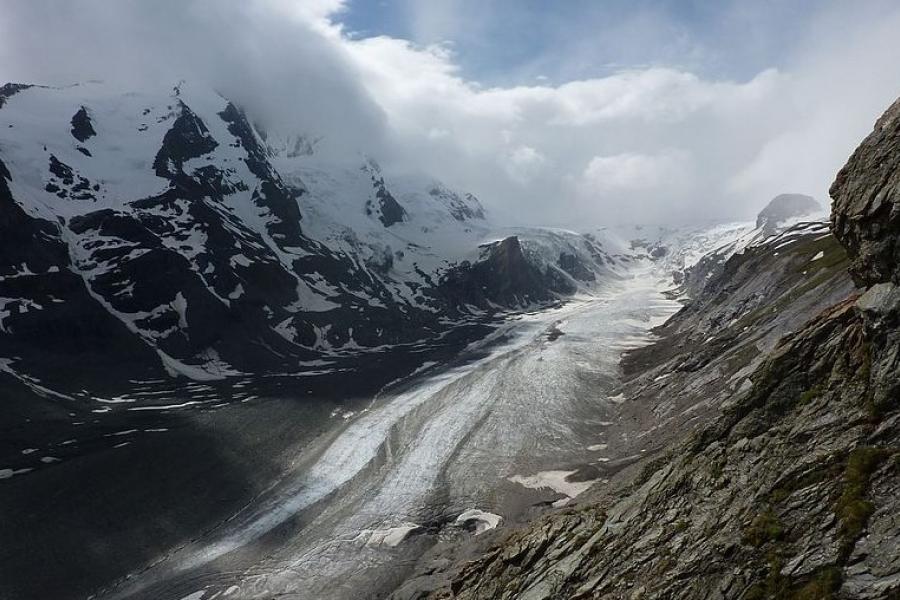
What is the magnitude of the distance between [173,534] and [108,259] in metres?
131

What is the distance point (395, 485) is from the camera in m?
66.6

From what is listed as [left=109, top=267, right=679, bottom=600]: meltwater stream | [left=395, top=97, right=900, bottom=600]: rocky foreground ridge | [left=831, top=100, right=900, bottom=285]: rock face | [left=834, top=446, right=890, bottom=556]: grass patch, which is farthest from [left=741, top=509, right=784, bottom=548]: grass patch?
[left=109, top=267, right=679, bottom=600]: meltwater stream

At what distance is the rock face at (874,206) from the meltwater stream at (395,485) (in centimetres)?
4109

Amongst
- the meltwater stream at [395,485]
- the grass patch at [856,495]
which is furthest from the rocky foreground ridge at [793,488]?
the meltwater stream at [395,485]

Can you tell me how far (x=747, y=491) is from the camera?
763 inches

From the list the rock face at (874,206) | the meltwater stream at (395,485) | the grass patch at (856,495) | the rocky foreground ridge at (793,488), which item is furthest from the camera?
the meltwater stream at (395,485)

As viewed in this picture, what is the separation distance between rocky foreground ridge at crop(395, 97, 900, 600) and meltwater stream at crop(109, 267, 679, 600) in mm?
25708

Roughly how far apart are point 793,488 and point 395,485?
5438 centimetres

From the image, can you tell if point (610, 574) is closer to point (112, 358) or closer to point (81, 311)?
point (112, 358)

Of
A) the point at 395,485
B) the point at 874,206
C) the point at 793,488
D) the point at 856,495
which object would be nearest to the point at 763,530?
the point at 793,488

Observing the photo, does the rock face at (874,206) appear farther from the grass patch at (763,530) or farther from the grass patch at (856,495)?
the grass patch at (763,530)

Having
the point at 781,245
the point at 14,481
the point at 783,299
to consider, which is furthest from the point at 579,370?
the point at 14,481

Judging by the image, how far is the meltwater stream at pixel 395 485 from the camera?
49.2 meters

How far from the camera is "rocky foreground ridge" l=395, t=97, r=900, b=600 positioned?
1544cm
